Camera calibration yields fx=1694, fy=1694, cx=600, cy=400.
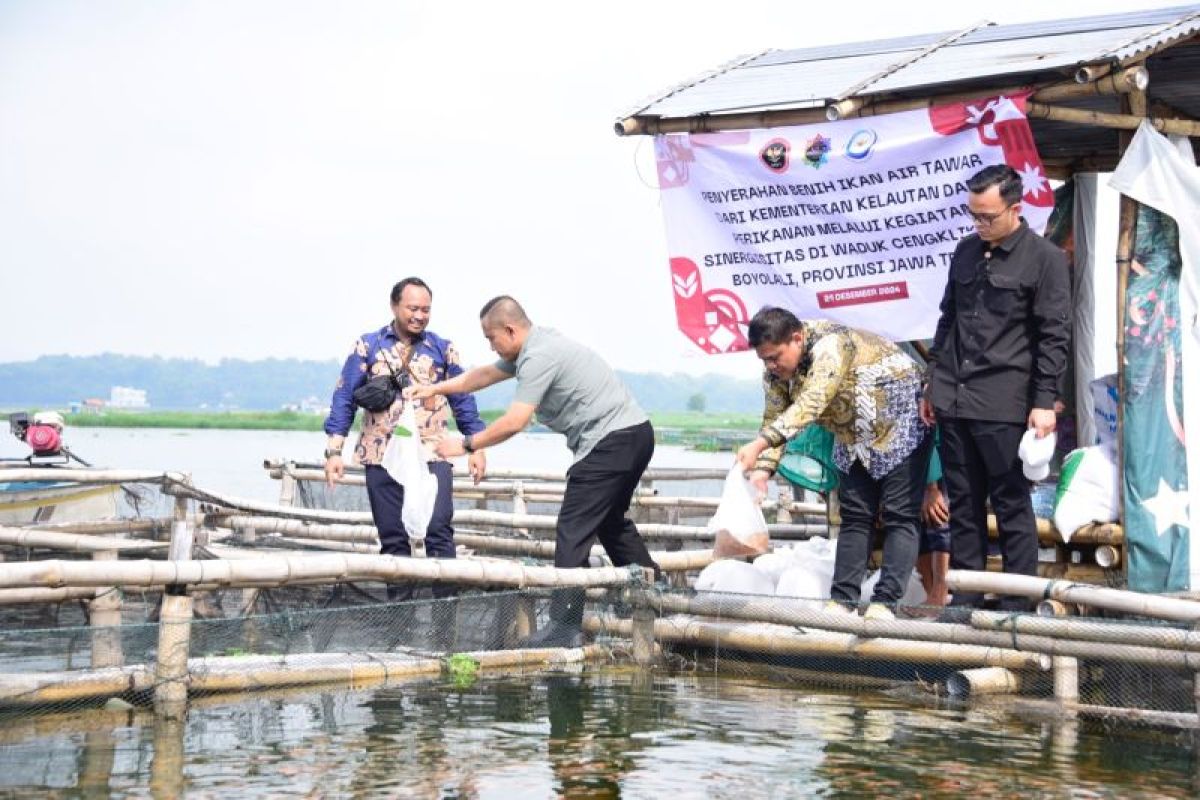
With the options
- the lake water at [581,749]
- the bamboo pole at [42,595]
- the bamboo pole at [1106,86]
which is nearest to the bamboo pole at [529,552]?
the bamboo pole at [42,595]

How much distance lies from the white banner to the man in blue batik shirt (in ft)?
4.70

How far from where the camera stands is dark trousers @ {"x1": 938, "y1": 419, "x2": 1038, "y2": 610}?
7.72 metres

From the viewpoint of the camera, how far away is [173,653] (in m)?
6.88

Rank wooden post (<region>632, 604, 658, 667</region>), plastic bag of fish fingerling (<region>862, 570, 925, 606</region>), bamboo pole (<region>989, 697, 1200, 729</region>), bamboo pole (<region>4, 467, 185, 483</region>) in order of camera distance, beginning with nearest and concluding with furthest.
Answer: bamboo pole (<region>989, 697, 1200, 729</region>) → wooden post (<region>632, 604, 658, 667</region>) → plastic bag of fish fingerling (<region>862, 570, 925, 606</region>) → bamboo pole (<region>4, 467, 185, 483</region>)

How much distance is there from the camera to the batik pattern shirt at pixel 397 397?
9.27 m

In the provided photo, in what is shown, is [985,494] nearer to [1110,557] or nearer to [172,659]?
[1110,557]

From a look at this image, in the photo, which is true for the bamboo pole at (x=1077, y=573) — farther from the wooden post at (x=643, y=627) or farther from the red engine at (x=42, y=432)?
the red engine at (x=42, y=432)

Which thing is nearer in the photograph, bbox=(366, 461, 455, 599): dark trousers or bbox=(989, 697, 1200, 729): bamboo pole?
bbox=(989, 697, 1200, 729): bamboo pole

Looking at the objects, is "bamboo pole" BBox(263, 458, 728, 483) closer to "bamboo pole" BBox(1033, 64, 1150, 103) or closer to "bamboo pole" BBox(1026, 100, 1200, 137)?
"bamboo pole" BBox(1026, 100, 1200, 137)

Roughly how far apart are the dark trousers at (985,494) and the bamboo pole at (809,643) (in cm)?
48

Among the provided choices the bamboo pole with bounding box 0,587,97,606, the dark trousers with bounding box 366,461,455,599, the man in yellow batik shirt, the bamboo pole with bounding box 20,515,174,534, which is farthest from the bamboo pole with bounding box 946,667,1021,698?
the bamboo pole with bounding box 20,515,174,534

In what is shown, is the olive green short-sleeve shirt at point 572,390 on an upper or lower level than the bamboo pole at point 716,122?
lower

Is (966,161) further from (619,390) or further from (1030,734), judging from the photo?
(1030,734)

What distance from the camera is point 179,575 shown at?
6793mm
